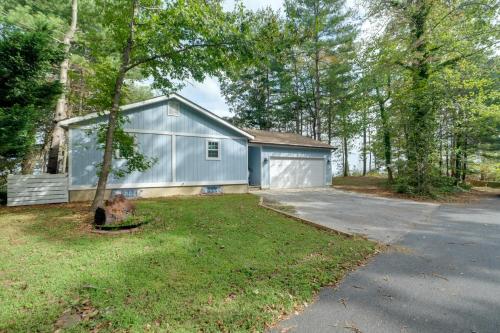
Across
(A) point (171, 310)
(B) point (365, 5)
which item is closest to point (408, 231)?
(A) point (171, 310)

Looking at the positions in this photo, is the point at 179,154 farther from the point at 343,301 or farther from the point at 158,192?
the point at 343,301

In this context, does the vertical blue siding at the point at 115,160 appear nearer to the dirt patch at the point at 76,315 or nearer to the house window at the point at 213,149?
the house window at the point at 213,149

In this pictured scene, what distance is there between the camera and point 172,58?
658 centimetres

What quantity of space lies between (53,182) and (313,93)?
70.3 feet

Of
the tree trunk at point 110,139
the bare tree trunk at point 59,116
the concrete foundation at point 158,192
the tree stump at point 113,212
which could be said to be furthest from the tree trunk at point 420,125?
the bare tree trunk at point 59,116

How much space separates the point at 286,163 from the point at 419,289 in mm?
11792

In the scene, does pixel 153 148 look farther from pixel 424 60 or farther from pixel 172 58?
pixel 424 60

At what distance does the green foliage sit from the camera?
6.46 meters

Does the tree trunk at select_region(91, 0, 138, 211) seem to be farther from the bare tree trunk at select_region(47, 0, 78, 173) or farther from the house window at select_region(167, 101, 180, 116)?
the bare tree trunk at select_region(47, 0, 78, 173)

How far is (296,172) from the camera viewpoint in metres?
15.1

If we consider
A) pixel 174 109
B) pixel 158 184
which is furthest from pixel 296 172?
pixel 158 184

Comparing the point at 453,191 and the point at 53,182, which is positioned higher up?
the point at 53,182

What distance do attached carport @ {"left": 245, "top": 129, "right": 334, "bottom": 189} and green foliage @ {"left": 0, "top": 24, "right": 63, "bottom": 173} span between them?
9.05m

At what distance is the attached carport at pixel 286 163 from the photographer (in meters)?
13.9
